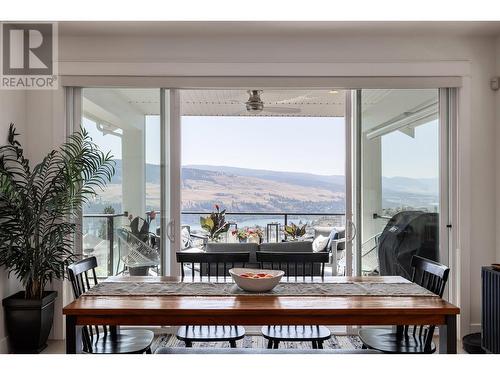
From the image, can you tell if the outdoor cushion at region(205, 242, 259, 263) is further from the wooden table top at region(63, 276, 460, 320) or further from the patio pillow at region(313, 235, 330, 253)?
the patio pillow at region(313, 235, 330, 253)

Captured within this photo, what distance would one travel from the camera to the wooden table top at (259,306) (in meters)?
1.97

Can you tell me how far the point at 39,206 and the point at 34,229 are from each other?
0.56ft

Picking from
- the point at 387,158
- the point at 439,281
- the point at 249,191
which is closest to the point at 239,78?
the point at 387,158

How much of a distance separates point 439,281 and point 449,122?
189 centimetres

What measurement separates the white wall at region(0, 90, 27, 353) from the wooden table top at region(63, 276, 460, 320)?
1490 mm

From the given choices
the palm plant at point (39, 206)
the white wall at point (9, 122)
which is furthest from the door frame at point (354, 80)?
the palm plant at point (39, 206)

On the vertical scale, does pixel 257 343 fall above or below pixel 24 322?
below

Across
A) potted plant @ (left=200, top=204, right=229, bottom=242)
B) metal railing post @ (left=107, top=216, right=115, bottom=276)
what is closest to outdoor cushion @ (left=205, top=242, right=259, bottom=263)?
metal railing post @ (left=107, top=216, right=115, bottom=276)

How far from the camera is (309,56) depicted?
3.73 meters

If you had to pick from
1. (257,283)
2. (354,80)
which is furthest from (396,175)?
(257,283)

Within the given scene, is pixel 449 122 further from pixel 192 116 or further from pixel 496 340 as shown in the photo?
pixel 192 116

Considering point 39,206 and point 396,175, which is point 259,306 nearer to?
point 39,206

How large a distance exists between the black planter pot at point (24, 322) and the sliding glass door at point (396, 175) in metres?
2.53

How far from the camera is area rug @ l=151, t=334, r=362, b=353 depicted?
3.55m
